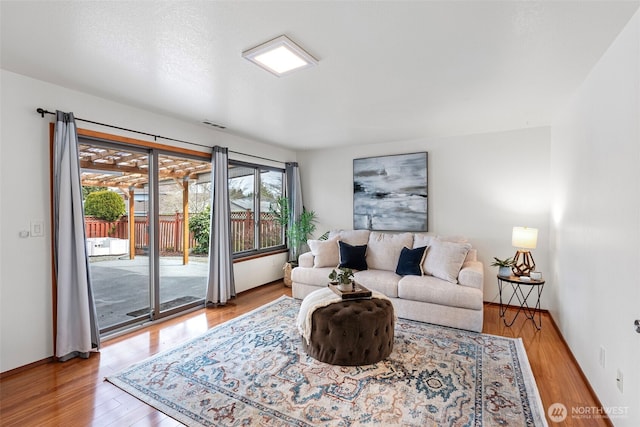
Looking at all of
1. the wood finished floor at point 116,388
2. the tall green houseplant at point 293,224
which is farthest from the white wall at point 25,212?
the tall green houseplant at point 293,224

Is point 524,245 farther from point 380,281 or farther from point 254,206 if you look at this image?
point 254,206

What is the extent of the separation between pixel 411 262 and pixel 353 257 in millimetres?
832

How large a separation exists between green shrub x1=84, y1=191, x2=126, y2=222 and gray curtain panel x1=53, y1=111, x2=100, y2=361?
34cm

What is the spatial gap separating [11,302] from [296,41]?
306cm

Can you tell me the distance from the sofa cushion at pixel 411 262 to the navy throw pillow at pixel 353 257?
0.54 meters

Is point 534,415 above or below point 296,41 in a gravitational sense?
below

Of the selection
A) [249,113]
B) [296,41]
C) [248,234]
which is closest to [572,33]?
[296,41]

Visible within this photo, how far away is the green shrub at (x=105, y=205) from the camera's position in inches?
124

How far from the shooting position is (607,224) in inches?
79.9

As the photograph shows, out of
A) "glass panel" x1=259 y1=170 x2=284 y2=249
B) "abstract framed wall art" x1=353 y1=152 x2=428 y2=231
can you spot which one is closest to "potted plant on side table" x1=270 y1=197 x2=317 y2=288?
"glass panel" x1=259 y1=170 x2=284 y2=249

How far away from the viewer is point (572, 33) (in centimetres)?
191

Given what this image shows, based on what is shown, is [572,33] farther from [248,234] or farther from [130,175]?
[248,234]

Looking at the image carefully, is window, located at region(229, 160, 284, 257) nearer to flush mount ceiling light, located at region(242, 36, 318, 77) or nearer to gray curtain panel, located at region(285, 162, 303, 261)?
gray curtain panel, located at region(285, 162, 303, 261)

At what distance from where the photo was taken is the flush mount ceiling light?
2.00 meters
